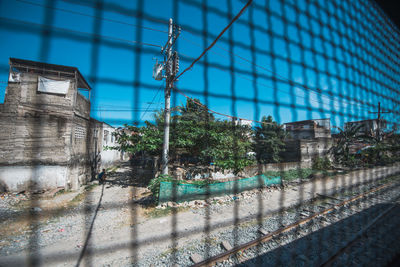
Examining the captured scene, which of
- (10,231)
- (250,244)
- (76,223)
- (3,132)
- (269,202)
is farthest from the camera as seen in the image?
(269,202)

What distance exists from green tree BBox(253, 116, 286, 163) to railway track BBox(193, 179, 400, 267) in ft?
21.3

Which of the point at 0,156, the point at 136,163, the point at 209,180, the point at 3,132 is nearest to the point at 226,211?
the point at 209,180

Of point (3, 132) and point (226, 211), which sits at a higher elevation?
point (3, 132)

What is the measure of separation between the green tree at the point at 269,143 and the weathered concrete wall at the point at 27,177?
396 inches

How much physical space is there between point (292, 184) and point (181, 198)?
17.9 ft

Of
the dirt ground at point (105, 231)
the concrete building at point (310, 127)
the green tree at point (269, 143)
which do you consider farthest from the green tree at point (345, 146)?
the dirt ground at point (105, 231)

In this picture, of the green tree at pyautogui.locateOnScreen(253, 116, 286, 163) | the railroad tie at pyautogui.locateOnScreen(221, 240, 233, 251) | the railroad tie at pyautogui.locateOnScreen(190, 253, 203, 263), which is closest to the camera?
the railroad tie at pyautogui.locateOnScreen(190, 253, 203, 263)

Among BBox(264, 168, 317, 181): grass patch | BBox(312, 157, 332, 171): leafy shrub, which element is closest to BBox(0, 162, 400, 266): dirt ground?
BBox(264, 168, 317, 181): grass patch

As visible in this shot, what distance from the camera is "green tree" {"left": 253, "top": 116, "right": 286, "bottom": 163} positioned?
1082 centimetres

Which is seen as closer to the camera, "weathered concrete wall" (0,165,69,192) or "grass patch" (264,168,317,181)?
"weathered concrete wall" (0,165,69,192)

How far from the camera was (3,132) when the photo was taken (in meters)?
4.36

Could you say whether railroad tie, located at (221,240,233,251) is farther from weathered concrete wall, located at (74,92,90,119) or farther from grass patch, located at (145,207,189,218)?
weathered concrete wall, located at (74,92,90,119)

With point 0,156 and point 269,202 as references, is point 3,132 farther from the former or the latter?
point 269,202

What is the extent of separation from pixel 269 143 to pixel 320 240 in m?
8.46
